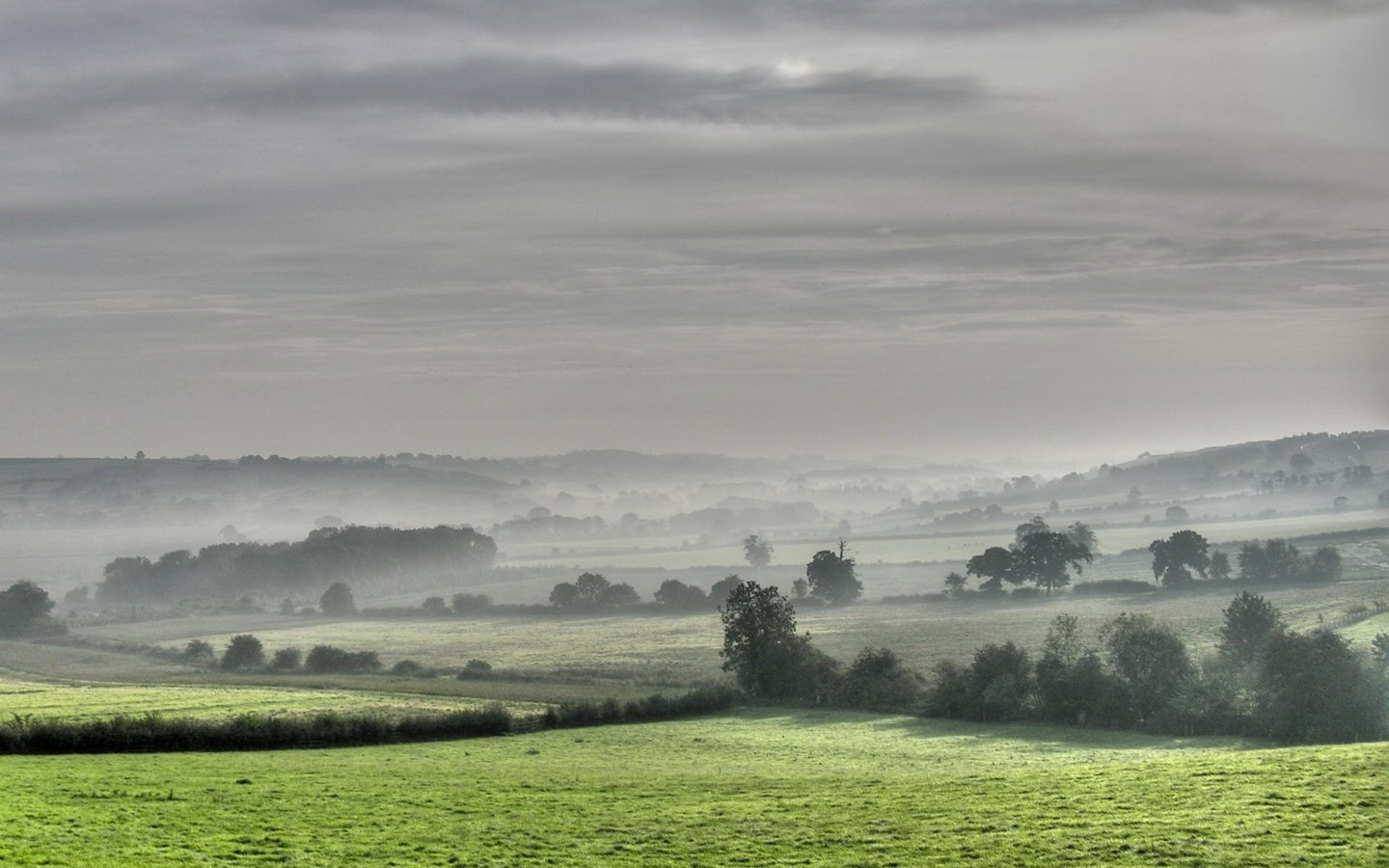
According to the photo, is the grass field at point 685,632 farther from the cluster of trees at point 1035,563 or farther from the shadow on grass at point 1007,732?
the shadow on grass at point 1007,732

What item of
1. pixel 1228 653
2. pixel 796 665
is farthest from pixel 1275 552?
pixel 796 665

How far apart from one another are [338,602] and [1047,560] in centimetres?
10814

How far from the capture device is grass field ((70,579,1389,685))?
10988cm

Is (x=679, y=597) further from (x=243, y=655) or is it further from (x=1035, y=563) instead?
(x=243, y=655)

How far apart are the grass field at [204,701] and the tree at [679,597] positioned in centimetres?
7948

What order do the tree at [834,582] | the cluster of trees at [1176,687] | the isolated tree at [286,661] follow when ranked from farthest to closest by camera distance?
the tree at [834,582], the isolated tree at [286,661], the cluster of trees at [1176,687]

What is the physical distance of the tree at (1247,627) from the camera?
86.2 meters

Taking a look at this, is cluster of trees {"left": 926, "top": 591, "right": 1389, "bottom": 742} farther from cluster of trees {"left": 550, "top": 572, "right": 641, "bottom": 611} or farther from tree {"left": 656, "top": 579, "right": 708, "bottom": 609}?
cluster of trees {"left": 550, "top": 572, "right": 641, "bottom": 611}

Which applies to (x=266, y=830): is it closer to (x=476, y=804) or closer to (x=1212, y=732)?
(x=476, y=804)

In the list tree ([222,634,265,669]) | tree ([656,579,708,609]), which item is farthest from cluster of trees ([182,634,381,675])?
tree ([656,579,708,609])

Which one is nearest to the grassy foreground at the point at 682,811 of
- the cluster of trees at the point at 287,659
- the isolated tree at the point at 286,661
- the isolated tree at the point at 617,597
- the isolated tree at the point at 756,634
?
the isolated tree at the point at 756,634

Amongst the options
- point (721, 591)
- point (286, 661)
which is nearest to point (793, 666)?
point (286, 661)

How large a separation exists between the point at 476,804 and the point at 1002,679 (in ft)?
146

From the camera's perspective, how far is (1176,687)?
70.7 meters
